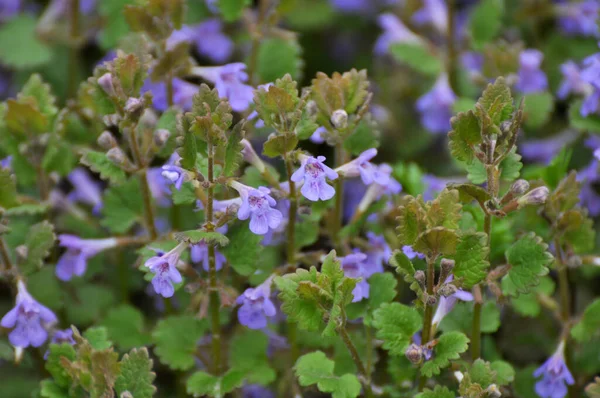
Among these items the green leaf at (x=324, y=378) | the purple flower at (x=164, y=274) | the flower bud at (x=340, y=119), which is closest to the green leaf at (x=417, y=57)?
the flower bud at (x=340, y=119)

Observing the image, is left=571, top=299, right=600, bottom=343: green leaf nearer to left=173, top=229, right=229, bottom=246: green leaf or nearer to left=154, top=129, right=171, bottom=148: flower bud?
left=173, top=229, right=229, bottom=246: green leaf

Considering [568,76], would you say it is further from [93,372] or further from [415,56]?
[93,372]

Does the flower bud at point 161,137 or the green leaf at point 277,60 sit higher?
the flower bud at point 161,137

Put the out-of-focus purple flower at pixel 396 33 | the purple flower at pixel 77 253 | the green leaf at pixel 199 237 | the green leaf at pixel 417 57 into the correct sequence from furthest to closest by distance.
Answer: the out-of-focus purple flower at pixel 396 33 < the green leaf at pixel 417 57 < the purple flower at pixel 77 253 < the green leaf at pixel 199 237

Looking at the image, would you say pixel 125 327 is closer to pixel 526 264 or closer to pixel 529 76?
pixel 526 264

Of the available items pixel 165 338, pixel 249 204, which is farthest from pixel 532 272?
pixel 165 338

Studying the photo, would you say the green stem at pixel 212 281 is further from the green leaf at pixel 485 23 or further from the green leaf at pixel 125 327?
the green leaf at pixel 485 23
